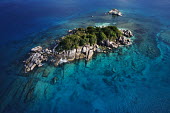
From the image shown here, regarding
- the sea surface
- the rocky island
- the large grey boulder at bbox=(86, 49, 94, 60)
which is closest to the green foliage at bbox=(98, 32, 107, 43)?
the rocky island

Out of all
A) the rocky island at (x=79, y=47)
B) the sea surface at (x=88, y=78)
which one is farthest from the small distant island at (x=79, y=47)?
the sea surface at (x=88, y=78)

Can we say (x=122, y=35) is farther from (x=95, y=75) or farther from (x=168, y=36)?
(x=95, y=75)

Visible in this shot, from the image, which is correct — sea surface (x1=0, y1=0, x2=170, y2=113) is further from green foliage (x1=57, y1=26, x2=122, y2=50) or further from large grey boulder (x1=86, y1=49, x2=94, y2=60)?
green foliage (x1=57, y1=26, x2=122, y2=50)

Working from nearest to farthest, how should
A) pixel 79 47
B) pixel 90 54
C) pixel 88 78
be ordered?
pixel 88 78 < pixel 90 54 < pixel 79 47

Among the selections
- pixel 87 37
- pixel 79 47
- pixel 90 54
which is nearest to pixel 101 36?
pixel 87 37

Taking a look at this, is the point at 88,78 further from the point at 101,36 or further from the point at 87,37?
the point at 101,36

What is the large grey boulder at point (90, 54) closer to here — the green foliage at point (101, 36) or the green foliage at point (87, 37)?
the green foliage at point (87, 37)

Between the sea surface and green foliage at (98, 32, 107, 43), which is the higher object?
green foliage at (98, 32, 107, 43)
